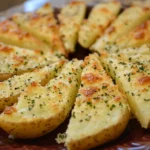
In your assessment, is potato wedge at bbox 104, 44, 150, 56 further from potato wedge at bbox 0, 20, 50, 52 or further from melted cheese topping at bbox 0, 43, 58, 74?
potato wedge at bbox 0, 20, 50, 52

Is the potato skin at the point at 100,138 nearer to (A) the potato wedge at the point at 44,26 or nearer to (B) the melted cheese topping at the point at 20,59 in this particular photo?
(B) the melted cheese topping at the point at 20,59

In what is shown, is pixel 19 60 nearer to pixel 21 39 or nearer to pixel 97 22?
pixel 21 39

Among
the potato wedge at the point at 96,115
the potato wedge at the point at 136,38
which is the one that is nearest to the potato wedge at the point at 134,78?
the potato wedge at the point at 96,115

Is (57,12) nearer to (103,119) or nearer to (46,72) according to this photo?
(46,72)

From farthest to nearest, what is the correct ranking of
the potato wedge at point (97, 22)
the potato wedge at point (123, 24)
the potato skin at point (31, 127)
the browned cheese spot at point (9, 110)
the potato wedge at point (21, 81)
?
1. the potato wedge at point (97, 22)
2. the potato wedge at point (123, 24)
3. the potato wedge at point (21, 81)
4. the browned cheese spot at point (9, 110)
5. the potato skin at point (31, 127)

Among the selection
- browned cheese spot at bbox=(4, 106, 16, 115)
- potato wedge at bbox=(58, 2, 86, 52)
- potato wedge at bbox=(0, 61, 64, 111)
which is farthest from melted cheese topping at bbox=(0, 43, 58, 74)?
browned cheese spot at bbox=(4, 106, 16, 115)
